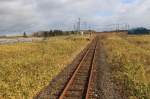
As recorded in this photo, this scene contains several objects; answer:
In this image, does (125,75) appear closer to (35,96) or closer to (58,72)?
(58,72)

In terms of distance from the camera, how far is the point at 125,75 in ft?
58.3

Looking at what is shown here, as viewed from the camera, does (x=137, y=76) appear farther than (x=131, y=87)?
Yes

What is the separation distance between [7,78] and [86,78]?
15.7ft

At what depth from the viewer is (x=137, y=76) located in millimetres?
17266

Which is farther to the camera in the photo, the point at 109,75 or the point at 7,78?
the point at 109,75

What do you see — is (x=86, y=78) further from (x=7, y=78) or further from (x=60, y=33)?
(x=60, y=33)

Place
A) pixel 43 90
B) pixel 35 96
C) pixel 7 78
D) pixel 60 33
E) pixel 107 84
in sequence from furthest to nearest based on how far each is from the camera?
pixel 60 33, pixel 7 78, pixel 107 84, pixel 43 90, pixel 35 96

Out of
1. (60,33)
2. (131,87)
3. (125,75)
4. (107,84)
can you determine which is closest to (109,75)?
(125,75)

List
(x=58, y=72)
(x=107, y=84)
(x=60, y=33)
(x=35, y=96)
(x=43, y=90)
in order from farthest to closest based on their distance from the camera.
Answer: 1. (x=60, y=33)
2. (x=58, y=72)
3. (x=107, y=84)
4. (x=43, y=90)
5. (x=35, y=96)

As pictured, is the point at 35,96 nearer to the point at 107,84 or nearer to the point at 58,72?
the point at 107,84

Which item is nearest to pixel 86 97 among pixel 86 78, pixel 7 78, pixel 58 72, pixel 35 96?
pixel 35 96

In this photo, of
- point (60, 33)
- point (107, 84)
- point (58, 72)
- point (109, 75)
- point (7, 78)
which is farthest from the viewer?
point (60, 33)

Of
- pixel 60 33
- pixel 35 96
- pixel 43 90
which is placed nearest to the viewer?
pixel 35 96

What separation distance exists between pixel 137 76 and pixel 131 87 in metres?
3.06
